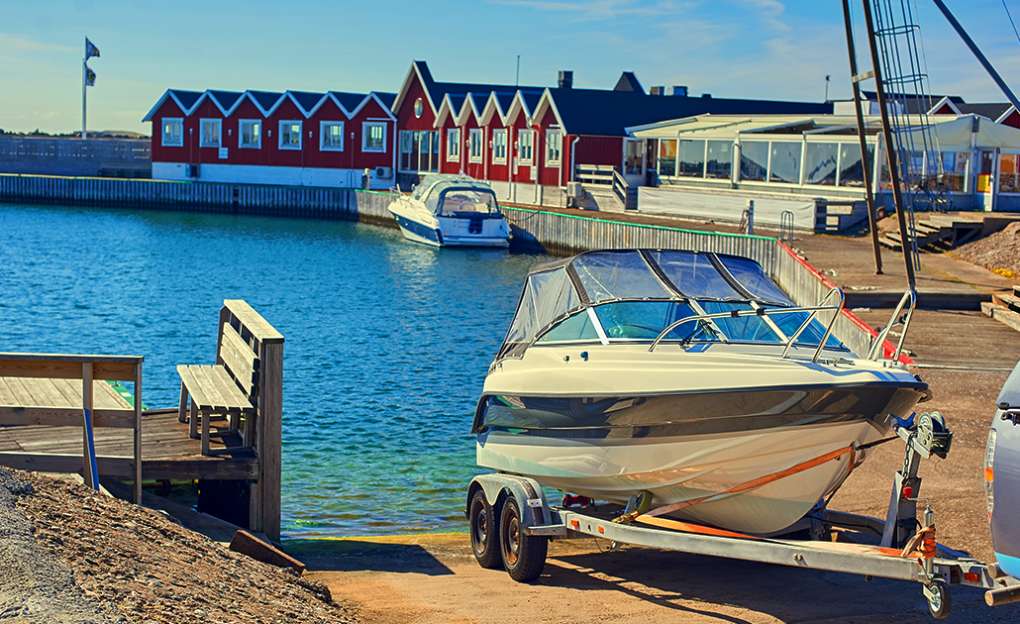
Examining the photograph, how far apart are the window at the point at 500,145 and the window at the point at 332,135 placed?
13197 mm

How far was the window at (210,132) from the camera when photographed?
252 feet

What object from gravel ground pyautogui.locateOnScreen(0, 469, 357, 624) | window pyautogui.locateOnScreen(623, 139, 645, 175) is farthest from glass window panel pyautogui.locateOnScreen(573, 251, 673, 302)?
window pyautogui.locateOnScreen(623, 139, 645, 175)

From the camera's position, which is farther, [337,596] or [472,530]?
[472,530]

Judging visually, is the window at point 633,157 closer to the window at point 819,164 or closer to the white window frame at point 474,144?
the white window frame at point 474,144

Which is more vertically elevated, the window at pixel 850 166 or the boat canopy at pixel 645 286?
the window at pixel 850 166

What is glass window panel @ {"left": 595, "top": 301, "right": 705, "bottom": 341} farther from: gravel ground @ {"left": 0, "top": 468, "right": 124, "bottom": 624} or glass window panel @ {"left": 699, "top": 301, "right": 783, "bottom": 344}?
gravel ground @ {"left": 0, "top": 468, "right": 124, "bottom": 624}

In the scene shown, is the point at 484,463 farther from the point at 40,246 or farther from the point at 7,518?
the point at 40,246

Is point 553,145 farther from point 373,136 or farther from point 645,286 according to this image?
point 645,286

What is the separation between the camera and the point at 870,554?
745cm

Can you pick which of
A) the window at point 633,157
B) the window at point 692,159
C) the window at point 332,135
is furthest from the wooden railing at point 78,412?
the window at point 332,135

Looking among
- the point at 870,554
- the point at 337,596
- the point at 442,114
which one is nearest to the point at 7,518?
the point at 337,596

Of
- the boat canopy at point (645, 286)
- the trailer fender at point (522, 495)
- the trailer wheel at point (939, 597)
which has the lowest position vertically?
the trailer fender at point (522, 495)

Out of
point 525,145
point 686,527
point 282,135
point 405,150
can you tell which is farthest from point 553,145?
point 686,527

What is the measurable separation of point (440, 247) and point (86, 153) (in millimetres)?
48867
